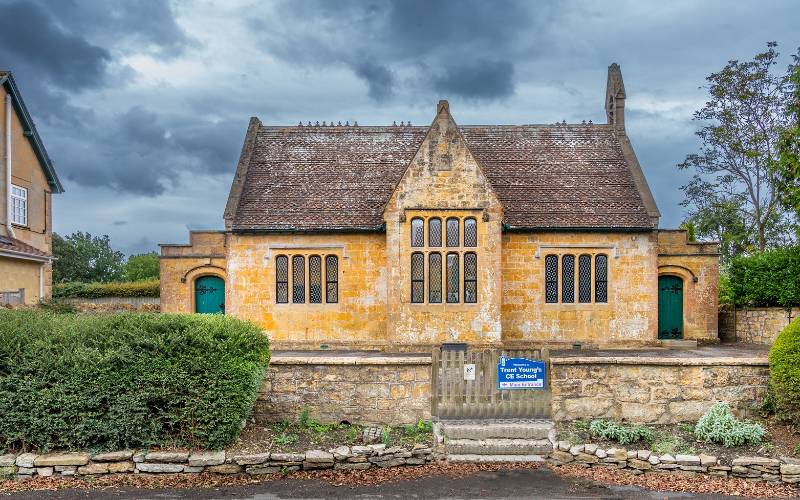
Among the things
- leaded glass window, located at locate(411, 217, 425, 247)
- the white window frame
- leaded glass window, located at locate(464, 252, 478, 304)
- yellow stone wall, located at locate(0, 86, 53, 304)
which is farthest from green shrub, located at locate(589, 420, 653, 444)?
the white window frame

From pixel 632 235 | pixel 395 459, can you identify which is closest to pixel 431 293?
pixel 632 235

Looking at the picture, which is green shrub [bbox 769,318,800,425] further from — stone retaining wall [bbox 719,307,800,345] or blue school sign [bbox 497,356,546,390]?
stone retaining wall [bbox 719,307,800,345]

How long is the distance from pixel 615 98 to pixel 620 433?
69.1 feet

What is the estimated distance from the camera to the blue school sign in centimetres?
1210

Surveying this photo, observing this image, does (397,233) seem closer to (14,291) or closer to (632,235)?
(632,235)

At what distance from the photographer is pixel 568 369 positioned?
1223 centimetres

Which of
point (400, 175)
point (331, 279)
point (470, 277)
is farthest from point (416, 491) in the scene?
point (400, 175)

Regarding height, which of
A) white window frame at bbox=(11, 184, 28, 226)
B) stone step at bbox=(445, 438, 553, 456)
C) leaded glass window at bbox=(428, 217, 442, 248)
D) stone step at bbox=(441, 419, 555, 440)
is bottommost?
stone step at bbox=(445, 438, 553, 456)

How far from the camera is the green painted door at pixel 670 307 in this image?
2558 cm

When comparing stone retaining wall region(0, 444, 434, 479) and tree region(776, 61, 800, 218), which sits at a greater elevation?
tree region(776, 61, 800, 218)

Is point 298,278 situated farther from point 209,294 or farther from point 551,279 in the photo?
point 551,279

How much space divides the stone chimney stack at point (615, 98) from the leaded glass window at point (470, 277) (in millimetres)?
11144

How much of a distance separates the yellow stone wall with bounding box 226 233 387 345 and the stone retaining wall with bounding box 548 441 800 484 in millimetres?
13977

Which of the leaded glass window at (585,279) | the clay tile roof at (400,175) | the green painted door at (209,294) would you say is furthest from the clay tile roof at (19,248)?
the leaded glass window at (585,279)
